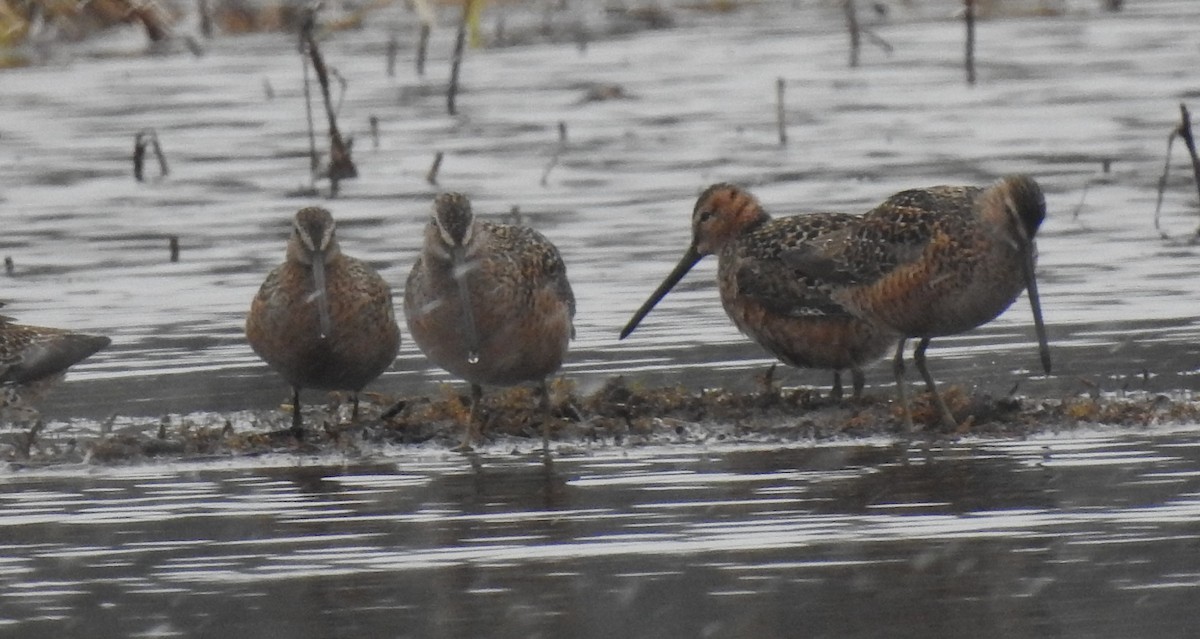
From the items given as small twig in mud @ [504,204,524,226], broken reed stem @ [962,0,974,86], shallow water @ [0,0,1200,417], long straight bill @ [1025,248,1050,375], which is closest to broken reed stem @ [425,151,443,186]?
shallow water @ [0,0,1200,417]

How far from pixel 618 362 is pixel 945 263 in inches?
72.4

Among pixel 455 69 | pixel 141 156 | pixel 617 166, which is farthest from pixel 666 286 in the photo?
pixel 455 69

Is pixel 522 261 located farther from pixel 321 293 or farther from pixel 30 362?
pixel 30 362

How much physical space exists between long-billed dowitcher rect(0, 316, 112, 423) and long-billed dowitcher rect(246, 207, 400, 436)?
0.75m

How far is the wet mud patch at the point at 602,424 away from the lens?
8211 millimetres

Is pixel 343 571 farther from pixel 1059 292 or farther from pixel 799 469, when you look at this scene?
pixel 1059 292

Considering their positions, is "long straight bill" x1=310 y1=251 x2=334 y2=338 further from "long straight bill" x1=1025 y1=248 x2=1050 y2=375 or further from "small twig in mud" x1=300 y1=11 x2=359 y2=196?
"small twig in mud" x1=300 y1=11 x2=359 y2=196

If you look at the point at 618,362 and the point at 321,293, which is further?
the point at 618,362

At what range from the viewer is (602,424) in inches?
334

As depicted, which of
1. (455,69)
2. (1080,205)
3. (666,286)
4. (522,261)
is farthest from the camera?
(455,69)

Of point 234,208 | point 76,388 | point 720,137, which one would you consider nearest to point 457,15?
point 720,137

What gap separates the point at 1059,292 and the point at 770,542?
4742 millimetres

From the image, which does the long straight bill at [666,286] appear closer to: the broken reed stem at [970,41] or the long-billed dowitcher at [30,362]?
the long-billed dowitcher at [30,362]

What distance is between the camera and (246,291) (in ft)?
38.3
